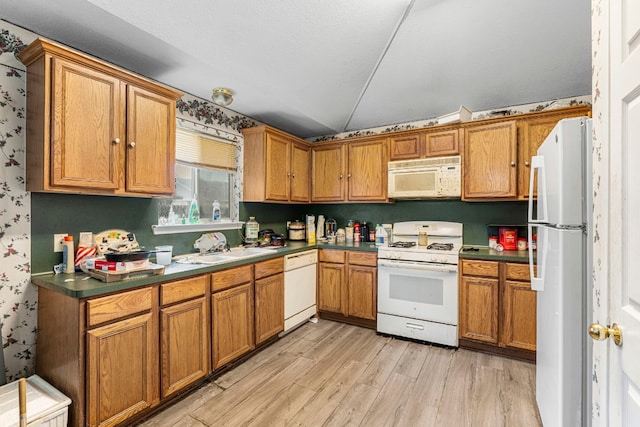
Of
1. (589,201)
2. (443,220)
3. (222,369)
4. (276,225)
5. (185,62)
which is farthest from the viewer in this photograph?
(276,225)

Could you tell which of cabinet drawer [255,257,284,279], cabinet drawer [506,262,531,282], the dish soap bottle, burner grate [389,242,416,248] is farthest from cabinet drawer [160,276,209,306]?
cabinet drawer [506,262,531,282]

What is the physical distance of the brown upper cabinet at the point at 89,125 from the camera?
170cm

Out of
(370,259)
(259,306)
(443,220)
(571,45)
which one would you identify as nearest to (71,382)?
(259,306)

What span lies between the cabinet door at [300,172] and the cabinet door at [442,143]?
1446 mm

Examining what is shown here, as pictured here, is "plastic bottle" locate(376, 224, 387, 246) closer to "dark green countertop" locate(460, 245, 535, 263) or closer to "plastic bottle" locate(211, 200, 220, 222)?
"dark green countertop" locate(460, 245, 535, 263)

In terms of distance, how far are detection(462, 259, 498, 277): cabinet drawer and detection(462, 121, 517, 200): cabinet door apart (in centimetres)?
66

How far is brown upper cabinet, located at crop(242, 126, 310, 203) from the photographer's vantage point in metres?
3.31

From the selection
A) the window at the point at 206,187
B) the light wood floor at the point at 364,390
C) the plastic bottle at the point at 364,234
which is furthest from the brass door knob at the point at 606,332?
the plastic bottle at the point at 364,234

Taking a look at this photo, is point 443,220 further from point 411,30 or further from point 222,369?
point 222,369

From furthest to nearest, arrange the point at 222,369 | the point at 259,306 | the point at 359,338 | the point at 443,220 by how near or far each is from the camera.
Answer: the point at 443,220
the point at 359,338
the point at 259,306
the point at 222,369

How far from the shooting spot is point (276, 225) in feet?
12.9

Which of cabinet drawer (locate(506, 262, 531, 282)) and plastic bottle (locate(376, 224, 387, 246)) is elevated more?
plastic bottle (locate(376, 224, 387, 246))

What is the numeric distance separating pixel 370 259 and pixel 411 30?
2.12m

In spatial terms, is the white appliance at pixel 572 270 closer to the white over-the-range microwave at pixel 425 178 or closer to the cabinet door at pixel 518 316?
the cabinet door at pixel 518 316
